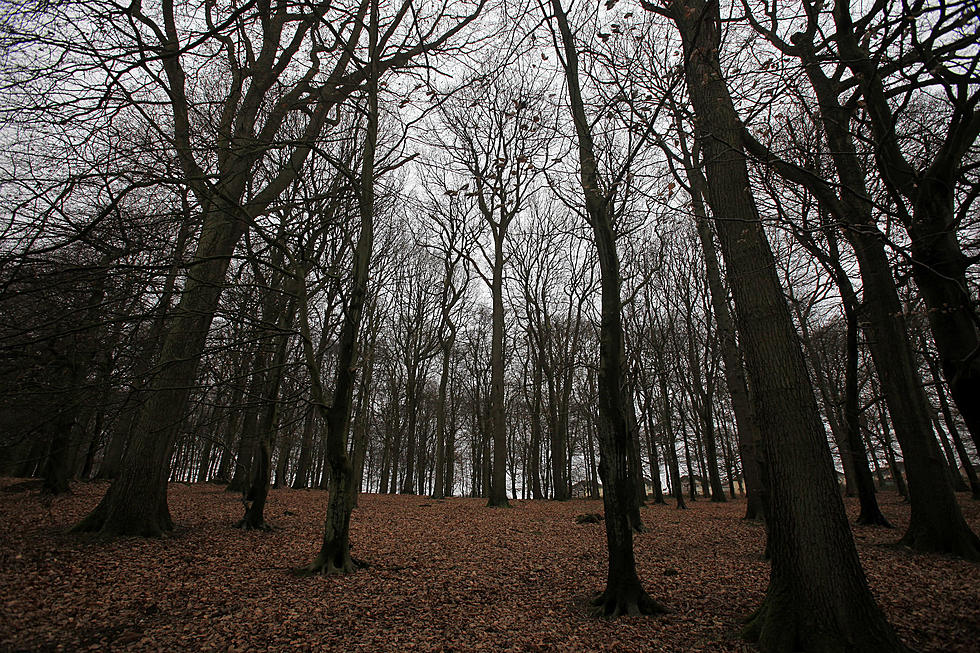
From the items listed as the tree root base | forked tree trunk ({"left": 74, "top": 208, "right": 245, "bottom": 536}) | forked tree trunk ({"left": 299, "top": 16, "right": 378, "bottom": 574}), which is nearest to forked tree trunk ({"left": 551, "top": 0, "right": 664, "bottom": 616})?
forked tree trunk ({"left": 299, "top": 16, "right": 378, "bottom": 574})

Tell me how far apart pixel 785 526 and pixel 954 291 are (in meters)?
2.66

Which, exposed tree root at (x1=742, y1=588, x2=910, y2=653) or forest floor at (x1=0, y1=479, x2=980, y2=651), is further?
forest floor at (x1=0, y1=479, x2=980, y2=651)

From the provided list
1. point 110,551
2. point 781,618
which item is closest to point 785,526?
point 781,618

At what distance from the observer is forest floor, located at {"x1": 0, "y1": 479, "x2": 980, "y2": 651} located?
338cm

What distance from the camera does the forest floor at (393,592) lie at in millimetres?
3375

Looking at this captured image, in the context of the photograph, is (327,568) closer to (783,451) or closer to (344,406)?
(344,406)

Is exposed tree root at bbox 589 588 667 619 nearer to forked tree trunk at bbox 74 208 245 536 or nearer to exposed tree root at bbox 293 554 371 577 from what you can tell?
exposed tree root at bbox 293 554 371 577

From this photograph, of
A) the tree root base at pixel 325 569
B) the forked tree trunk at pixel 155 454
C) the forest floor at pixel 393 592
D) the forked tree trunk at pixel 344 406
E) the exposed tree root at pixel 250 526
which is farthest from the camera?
the exposed tree root at pixel 250 526

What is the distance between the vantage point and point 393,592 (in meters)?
4.61

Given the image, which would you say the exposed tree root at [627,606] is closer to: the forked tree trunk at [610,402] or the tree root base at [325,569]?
the forked tree trunk at [610,402]

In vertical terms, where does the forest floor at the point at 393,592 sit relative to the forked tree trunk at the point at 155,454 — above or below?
below

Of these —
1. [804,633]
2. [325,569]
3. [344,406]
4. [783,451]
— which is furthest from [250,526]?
[783,451]

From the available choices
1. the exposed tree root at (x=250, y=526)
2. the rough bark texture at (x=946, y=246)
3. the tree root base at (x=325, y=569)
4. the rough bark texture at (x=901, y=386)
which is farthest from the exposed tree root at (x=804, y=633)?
the exposed tree root at (x=250, y=526)

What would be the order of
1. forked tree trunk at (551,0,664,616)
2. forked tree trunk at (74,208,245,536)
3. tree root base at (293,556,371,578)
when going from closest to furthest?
forked tree trunk at (551,0,664,616)
tree root base at (293,556,371,578)
forked tree trunk at (74,208,245,536)
